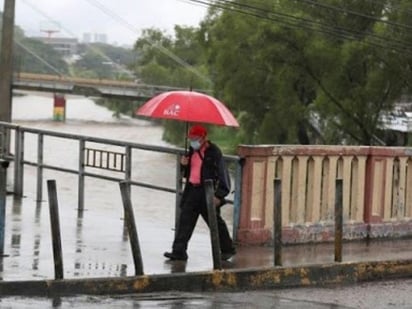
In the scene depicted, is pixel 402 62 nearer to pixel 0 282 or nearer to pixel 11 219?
pixel 11 219

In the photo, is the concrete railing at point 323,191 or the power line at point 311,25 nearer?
the concrete railing at point 323,191

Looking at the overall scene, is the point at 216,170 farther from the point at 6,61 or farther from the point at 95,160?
the point at 6,61

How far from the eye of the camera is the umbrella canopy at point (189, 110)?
971 centimetres

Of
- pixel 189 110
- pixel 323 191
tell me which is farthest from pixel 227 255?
pixel 323 191

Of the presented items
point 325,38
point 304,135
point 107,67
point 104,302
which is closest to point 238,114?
point 304,135

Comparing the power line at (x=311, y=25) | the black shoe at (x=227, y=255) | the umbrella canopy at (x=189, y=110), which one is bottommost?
the black shoe at (x=227, y=255)

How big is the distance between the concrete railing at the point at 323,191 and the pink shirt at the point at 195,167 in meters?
1.18

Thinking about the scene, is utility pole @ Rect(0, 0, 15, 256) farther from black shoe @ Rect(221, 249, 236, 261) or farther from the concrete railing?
black shoe @ Rect(221, 249, 236, 261)

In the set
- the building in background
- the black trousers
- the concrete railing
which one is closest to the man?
the black trousers

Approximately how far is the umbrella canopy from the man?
35cm

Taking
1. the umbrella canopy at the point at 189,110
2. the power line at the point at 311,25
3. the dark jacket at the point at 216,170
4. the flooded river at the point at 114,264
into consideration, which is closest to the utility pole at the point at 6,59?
the power line at the point at 311,25

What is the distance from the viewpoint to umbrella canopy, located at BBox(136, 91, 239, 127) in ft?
31.9

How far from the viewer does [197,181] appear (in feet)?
33.4

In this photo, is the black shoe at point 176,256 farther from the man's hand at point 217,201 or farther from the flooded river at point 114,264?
the man's hand at point 217,201
